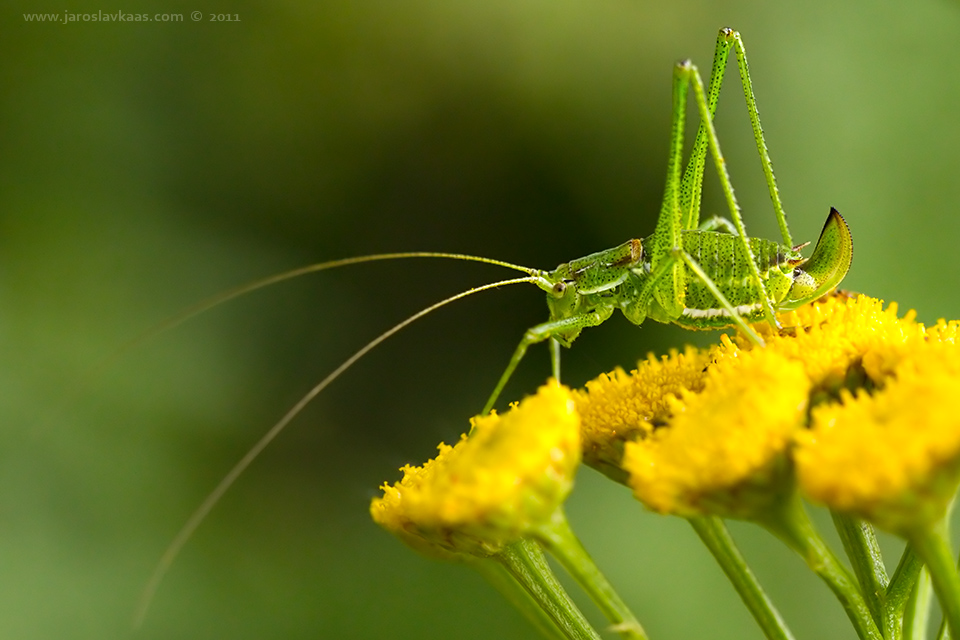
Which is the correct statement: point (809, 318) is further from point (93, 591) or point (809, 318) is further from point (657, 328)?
point (93, 591)

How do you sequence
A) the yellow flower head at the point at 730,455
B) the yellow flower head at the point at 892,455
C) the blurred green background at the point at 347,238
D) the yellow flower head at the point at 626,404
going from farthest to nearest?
the blurred green background at the point at 347,238
the yellow flower head at the point at 626,404
the yellow flower head at the point at 730,455
the yellow flower head at the point at 892,455

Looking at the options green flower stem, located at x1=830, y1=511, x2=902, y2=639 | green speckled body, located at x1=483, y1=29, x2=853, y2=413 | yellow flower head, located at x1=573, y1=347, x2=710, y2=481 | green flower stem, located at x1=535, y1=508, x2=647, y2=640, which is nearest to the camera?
green flower stem, located at x1=535, y1=508, x2=647, y2=640

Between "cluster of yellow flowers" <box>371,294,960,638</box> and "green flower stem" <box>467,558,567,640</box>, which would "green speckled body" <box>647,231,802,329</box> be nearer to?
"cluster of yellow flowers" <box>371,294,960,638</box>

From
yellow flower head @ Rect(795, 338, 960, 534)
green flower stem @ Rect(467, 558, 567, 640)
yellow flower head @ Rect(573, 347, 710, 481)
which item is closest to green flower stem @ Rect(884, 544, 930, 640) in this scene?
yellow flower head @ Rect(795, 338, 960, 534)

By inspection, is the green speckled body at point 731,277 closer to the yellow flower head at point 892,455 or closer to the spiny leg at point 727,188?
the spiny leg at point 727,188

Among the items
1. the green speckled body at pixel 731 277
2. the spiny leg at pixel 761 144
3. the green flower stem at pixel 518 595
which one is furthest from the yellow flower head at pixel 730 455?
the spiny leg at pixel 761 144

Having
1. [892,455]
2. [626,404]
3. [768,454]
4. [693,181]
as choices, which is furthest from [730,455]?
[693,181]
